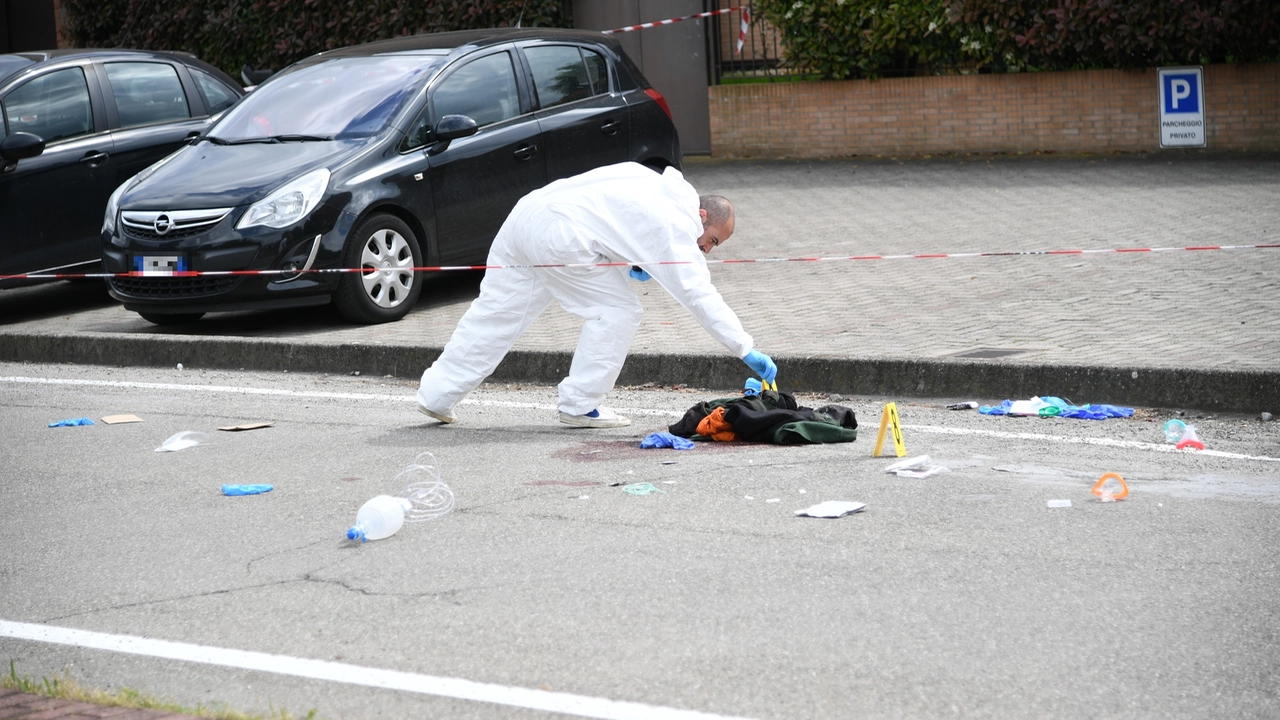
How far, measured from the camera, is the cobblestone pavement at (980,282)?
311 inches

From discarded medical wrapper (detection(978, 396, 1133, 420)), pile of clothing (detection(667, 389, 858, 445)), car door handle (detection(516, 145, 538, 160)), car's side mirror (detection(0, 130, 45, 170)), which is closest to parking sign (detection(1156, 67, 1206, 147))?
car door handle (detection(516, 145, 538, 160))

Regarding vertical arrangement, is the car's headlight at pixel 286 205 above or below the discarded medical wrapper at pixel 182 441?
above

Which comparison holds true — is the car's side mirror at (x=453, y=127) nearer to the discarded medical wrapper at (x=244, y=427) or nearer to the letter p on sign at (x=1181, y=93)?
the discarded medical wrapper at (x=244, y=427)

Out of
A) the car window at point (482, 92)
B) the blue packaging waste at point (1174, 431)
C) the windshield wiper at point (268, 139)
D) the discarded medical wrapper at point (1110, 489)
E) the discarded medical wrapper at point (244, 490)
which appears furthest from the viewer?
the car window at point (482, 92)

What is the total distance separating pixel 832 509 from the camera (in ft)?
17.1

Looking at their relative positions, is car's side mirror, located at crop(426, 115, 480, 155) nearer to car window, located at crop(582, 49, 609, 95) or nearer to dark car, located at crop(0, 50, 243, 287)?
car window, located at crop(582, 49, 609, 95)

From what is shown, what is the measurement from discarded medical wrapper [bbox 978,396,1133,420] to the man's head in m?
1.51

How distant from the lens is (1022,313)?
28.2 ft

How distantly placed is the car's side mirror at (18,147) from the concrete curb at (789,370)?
1290 mm

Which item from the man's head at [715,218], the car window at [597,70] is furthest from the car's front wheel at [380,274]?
the man's head at [715,218]

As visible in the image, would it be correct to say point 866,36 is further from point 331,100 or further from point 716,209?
point 716,209

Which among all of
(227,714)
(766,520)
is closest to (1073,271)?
(766,520)

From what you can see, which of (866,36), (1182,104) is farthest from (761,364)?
(866,36)

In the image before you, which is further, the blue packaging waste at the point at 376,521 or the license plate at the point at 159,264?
the license plate at the point at 159,264
